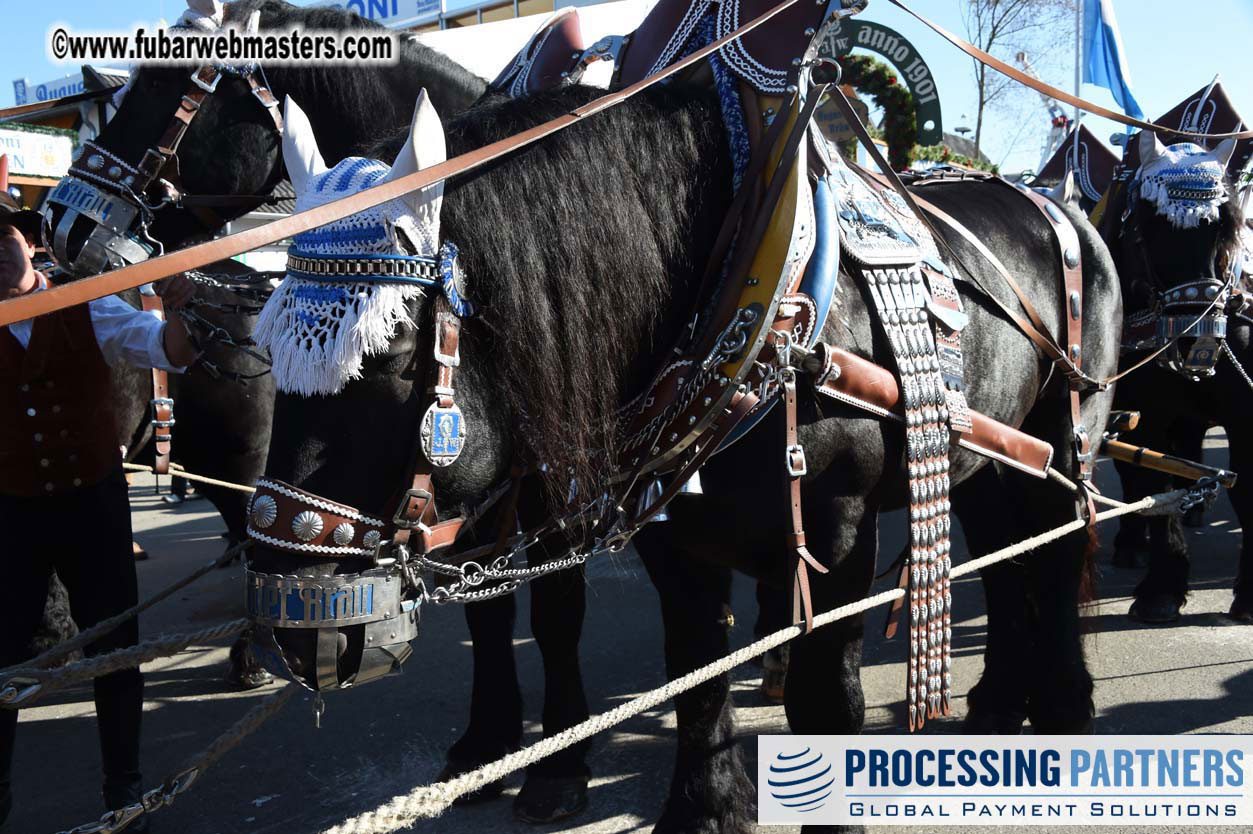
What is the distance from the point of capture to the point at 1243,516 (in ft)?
15.2

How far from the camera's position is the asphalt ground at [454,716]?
3.12m

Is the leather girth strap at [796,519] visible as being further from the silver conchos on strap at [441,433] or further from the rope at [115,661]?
the rope at [115,661]

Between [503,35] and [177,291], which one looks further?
[503,35]

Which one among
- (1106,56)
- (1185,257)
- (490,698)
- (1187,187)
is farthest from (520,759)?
(1106,56)

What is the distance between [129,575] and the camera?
3.05 metres

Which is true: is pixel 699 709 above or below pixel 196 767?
below

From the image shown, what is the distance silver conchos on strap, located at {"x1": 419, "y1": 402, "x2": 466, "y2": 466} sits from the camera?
1574mm

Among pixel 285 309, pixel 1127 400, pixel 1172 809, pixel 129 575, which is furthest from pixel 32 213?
pixel 1127 400

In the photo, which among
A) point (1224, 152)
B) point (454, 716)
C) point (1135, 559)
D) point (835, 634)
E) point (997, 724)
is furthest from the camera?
point (1135, 559)

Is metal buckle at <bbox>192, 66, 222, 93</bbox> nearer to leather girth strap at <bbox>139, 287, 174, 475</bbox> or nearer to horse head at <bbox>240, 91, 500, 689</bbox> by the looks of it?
leather girth strap at <bbox>139, 287, 174, 475</bbox>

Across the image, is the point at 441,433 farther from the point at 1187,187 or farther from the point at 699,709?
the point at 1187,187

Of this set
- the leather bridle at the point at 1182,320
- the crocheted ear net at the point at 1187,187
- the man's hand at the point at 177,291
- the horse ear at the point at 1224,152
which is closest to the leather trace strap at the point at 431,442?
the man's hand at the point at 177,291

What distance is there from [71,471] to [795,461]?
7.30 ft

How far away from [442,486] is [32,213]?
213 cm
